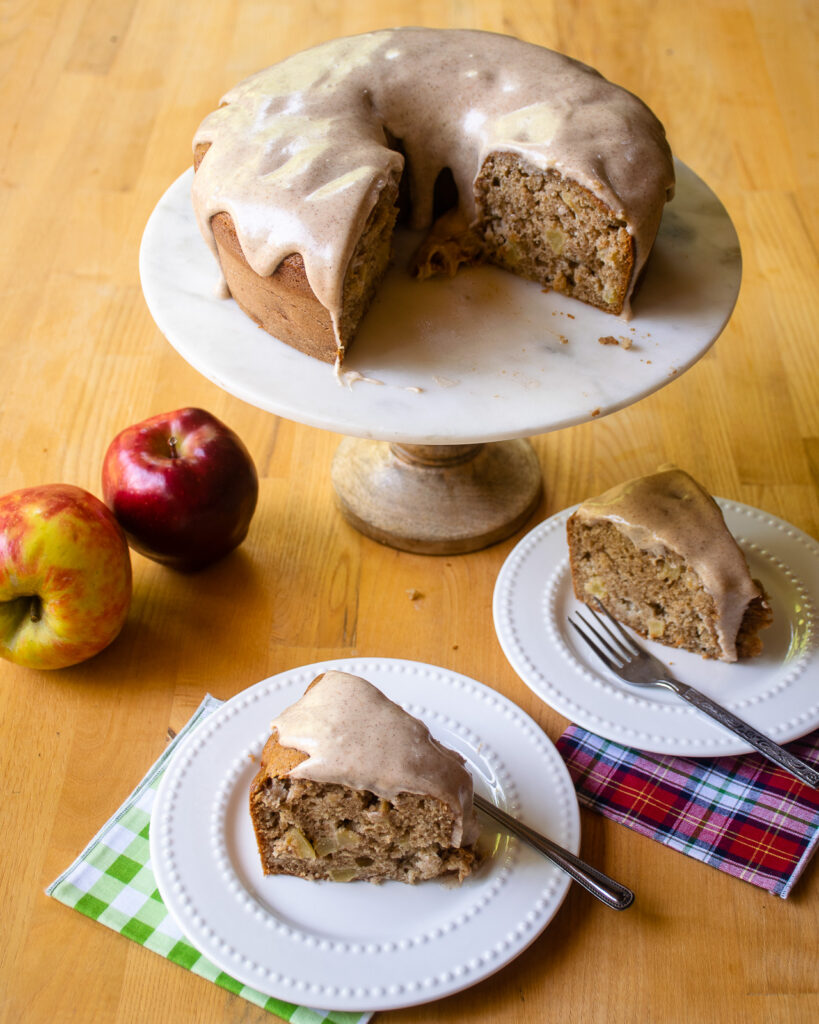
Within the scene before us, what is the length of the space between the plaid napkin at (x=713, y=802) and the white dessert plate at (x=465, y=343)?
0.45m

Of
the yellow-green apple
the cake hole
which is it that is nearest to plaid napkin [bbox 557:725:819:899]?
the yellow-green apple

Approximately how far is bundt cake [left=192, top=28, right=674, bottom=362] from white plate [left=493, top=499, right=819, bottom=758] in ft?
1.35

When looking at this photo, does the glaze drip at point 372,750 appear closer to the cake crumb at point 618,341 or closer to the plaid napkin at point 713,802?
the plaid napkin at point 713,802

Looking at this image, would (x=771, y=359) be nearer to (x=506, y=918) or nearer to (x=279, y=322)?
(x=279, y=322)

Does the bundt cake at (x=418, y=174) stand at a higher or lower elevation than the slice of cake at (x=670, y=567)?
higher

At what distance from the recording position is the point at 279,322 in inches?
57.1

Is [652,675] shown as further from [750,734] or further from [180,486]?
[180,486]

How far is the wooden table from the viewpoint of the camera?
1.22m

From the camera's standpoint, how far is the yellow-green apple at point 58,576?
140 centimetres

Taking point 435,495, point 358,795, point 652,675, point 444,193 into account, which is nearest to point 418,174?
point 444,193

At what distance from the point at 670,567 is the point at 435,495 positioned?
1.45ft

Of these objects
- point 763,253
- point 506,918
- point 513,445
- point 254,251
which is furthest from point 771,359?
point 506,918

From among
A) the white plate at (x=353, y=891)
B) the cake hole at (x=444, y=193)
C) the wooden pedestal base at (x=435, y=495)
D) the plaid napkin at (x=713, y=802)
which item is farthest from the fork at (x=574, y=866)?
the cake hole at (x=444, y=193)

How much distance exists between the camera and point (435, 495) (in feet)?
5.71
